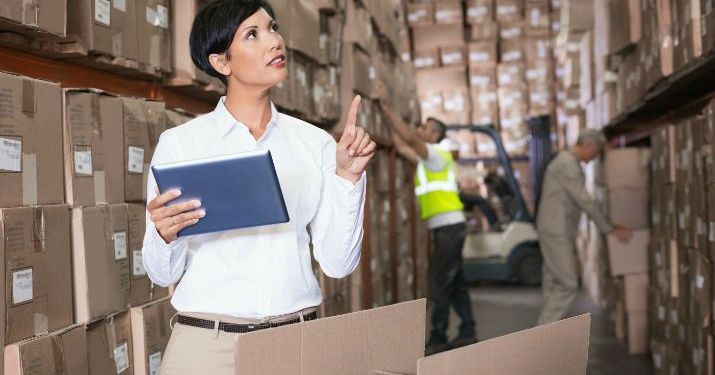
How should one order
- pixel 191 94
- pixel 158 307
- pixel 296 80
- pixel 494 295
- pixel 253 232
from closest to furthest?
pixel 253 232
pixel 158 307
pixel 191 94
pixel 296 80
pixel 494 295

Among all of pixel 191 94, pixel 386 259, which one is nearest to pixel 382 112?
pixel 386 259

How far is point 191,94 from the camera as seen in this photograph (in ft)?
10.8

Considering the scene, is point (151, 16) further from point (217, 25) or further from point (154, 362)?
point (154, 362)

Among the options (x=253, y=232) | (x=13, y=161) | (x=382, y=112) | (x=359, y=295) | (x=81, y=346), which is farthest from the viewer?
(x=382, y=112)

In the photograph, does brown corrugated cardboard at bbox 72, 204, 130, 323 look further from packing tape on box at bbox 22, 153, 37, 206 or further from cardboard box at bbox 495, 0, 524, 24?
cardboard box at bbox 495, 0, 524, 24

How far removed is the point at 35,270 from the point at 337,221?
75 centimetres

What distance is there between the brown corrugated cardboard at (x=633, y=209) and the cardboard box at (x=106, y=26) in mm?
4448

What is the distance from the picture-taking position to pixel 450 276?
6.71m

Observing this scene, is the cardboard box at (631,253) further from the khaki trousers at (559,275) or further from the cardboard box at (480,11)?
the cardboard box at (480,11)

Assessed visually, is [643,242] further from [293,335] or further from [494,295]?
[293,335]

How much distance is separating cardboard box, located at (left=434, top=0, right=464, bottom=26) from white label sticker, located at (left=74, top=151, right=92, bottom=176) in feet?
29.3

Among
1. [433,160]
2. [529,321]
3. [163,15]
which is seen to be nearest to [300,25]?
[163,15]

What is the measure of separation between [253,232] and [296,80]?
7.40 feet

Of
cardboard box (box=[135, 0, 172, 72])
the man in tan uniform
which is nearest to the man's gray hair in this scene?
the man in tan uniform
